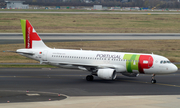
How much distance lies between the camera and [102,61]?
1550 inches

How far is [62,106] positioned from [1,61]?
3196 centimetres

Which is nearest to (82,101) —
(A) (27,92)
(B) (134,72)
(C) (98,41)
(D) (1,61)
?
(A) (27,92)

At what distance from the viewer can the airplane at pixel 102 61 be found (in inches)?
1460

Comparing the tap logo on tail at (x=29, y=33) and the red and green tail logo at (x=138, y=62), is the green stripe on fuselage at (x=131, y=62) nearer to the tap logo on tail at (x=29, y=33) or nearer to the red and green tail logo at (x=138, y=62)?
the red and green tail logo at (x=138, y=62)

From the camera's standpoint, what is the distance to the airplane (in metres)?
37.1

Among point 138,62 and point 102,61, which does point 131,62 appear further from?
point 102,61

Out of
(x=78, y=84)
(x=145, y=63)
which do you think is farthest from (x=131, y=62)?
(x=78, y=84)

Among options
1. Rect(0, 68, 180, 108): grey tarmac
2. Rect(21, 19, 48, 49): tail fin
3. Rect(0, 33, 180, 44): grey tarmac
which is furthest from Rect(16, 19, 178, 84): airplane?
Rect(0, 33, 180, 44): grey tarmac

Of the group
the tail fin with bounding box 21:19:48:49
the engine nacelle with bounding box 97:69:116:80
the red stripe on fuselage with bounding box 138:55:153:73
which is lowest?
the engine nacelle with bounding box 97:69:116:80

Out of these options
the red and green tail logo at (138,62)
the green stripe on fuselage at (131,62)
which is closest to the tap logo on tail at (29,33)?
the green stripe on fuselage at (131,62)

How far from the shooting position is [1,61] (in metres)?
54.2

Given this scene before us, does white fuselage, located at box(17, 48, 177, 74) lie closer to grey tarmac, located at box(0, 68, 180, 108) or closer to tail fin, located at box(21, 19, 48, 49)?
tail fin, located at box(21, 19, 48, 49)

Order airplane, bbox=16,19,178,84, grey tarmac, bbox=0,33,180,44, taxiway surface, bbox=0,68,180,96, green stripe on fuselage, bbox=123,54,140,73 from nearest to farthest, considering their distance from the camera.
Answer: taxiway surface, bbox=0,68,180,96 → airplane, bbox=16,19,178,84 → green stripe on fuselage, bbox=123,54,140,73 → grey tarmac, bbox=0,33,180,44

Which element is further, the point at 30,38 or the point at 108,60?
the point at 30,38
